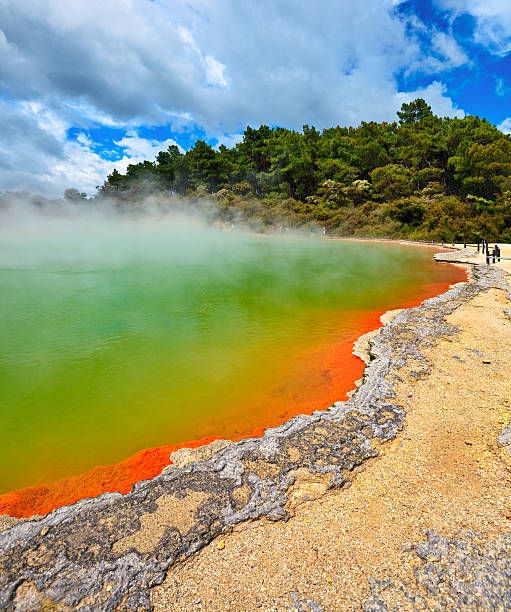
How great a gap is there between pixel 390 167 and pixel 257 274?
28714 millimetres

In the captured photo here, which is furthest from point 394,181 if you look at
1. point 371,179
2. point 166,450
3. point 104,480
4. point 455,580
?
point 104,480

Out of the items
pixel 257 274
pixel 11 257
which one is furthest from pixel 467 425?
pixel 11 257

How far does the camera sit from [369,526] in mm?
2395

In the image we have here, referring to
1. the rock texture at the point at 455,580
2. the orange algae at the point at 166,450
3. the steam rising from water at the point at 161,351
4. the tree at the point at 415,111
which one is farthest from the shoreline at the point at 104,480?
the tree at the point at 415,111

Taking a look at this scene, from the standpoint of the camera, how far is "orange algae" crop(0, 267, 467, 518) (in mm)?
3250

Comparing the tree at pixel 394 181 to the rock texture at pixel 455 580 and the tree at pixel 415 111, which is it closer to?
the tree at pixel 415 111

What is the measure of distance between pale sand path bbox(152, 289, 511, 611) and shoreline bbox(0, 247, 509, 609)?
5.0 inches

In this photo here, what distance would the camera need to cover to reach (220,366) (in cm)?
609

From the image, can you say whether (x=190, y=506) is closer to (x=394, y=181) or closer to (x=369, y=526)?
(x=369, y=526)

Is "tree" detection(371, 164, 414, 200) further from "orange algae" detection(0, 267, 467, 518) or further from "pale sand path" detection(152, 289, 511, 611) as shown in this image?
"pale sand path" detection(152, 289, 511, 611)

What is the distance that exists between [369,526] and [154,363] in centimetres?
489

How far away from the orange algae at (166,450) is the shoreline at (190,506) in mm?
617

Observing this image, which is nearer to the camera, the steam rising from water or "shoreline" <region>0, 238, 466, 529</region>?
"shoreline" <region>0, 238, 466, 529</region>

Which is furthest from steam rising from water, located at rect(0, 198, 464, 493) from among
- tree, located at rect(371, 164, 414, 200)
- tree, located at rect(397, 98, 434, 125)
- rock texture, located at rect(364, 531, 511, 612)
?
tree, located at rect(397, 98, 434, 125)
